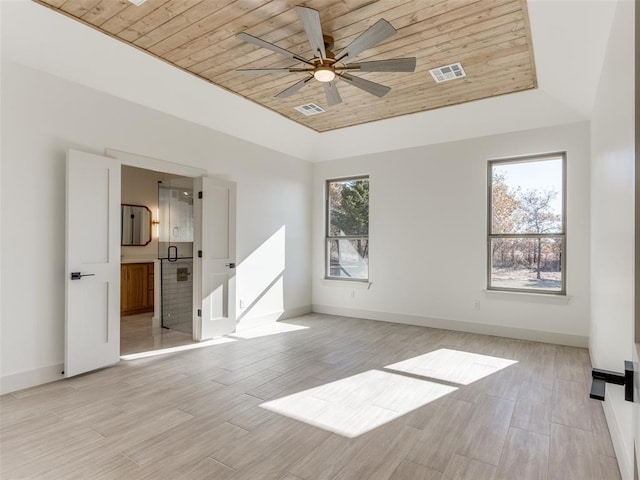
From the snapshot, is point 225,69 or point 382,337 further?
point 382,337

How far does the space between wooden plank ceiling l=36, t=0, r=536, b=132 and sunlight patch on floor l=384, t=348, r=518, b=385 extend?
11.0 ft

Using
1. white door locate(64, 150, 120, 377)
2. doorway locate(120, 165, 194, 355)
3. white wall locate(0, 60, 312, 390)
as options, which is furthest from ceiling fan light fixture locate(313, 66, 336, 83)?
doorway locate(120, 165, 194, 355)

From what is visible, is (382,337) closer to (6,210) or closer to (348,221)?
(348,221)

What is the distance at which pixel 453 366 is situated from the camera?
3957mm

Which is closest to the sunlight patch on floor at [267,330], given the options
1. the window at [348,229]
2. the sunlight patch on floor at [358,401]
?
the window at [348,229]

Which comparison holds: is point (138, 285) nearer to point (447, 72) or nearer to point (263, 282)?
point (263, 282)

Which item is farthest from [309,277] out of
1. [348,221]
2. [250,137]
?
[250,137]

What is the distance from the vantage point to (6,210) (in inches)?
125

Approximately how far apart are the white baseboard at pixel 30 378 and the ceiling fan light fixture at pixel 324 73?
3815 millimetres

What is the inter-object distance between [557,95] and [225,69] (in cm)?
405

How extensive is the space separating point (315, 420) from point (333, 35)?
3399 millimetres

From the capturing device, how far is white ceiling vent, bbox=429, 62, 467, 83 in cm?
392

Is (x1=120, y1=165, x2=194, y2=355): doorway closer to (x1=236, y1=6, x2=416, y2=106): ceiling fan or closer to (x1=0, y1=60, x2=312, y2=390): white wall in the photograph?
(x1=0, y1=60, x2=312, y2=390): white wall

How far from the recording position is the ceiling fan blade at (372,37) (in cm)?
257
